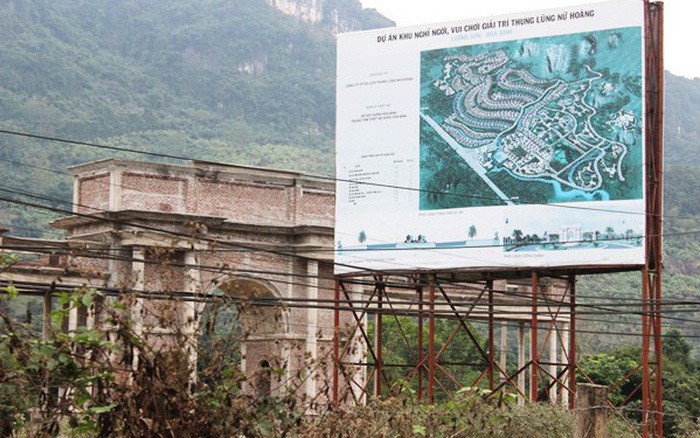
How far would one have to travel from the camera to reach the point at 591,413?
13.5m

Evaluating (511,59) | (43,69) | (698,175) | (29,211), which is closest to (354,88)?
(511,59)

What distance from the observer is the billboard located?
84.4 feet

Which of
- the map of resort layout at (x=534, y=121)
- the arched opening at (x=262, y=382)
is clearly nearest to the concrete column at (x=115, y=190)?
the map of resort layout at (x=534, y=121)

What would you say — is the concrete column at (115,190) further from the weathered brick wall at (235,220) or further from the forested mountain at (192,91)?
the forested mountain at (192,91)

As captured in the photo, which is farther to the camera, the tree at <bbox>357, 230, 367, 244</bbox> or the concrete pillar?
the tree at <bbox>357, 230, 367, 244</bbox>

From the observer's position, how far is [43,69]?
9444 centimetres

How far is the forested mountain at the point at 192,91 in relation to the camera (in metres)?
76.3

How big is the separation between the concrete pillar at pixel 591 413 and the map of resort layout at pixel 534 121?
Result: 12225mm

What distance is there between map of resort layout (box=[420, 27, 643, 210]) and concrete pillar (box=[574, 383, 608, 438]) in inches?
481

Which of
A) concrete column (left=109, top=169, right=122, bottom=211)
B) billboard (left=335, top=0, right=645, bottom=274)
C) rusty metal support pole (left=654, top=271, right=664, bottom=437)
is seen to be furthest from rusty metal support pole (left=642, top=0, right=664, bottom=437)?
concrete column (left=109, top=169, right=122, bottom=211)

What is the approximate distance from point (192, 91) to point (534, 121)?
3453 inches

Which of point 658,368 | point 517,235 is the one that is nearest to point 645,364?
point 658,368

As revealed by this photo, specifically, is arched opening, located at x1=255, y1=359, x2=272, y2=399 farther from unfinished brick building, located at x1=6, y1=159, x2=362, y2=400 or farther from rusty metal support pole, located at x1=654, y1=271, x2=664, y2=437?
unfinished brick building, located at x1=6, y1=159, x2=362, y2=400

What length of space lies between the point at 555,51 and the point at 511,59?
0.94 metres
